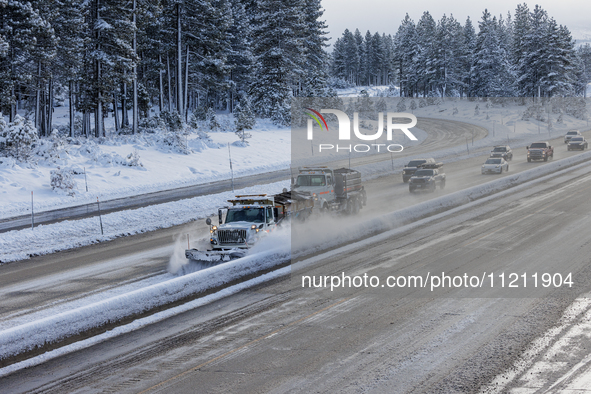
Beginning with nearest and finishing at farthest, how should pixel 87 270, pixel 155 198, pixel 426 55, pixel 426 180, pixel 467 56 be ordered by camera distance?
pixel 87 270
pixel 155 198
pixel 426 180
pixel 467 56
pixel 426 55

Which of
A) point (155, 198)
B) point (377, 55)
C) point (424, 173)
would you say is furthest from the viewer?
point (377, 55)

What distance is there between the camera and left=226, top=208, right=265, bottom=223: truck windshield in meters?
16.6

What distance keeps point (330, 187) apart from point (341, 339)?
12.6m

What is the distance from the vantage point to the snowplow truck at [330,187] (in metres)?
21.5

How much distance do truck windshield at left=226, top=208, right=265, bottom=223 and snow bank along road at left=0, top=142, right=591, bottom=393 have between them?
2.01 m

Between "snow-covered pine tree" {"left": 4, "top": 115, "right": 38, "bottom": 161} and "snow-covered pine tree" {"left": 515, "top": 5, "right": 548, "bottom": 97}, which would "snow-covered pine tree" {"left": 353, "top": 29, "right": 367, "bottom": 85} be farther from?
"snow-covered pine tree" {"left": 4, "top": 115, "right": 38, "bottom": 161}

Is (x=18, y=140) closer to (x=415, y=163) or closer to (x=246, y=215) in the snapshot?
(x=246, y=215)

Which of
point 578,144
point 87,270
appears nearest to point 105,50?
point 87,270

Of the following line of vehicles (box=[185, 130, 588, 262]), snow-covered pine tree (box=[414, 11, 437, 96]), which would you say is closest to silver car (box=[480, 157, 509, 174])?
line of vehicles (box=[185, 130, 588, 262])

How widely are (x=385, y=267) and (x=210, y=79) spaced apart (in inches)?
2099

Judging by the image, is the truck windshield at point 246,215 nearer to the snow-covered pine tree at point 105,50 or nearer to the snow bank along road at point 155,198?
the snow bank along road at point 155,198

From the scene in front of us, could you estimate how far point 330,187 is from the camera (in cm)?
2220

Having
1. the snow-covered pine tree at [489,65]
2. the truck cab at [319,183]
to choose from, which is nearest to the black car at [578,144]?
the truck cab at [319,183]

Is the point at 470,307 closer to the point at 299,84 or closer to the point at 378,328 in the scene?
the point at 378,328
